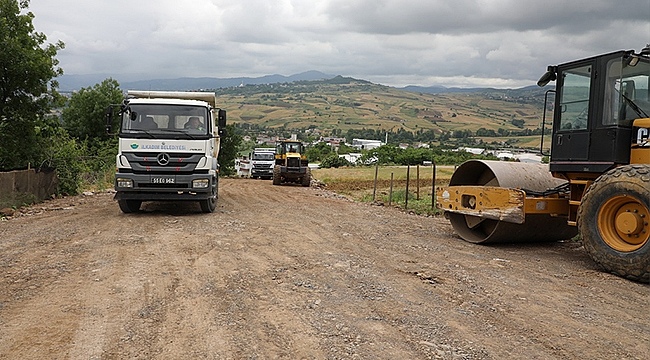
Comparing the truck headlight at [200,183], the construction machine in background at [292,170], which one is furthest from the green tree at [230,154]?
the truck headlight at [200,183]

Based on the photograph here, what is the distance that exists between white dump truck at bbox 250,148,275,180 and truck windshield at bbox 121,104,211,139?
24384mm

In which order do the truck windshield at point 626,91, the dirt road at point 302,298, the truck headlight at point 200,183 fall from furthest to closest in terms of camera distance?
the truck headlight at point 200,183 < the truck windshield at point 626,91 < the dirt road at point 302,298

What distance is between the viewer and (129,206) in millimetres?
12320

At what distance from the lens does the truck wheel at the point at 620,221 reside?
6.56 metres

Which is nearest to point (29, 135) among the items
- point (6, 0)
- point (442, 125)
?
point (6, 0)

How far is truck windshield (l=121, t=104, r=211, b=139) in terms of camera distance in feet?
38.3

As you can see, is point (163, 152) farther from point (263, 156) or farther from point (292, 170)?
point (263, 156)

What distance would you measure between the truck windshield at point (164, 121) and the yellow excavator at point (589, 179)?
18.9 feet

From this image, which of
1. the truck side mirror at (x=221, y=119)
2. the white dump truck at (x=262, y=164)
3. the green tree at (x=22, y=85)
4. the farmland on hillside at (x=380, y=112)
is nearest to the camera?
the truck side mirror at (x=221, y=119)

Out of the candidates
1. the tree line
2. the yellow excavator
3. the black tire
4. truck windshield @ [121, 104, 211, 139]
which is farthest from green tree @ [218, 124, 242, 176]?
the yellow excavator

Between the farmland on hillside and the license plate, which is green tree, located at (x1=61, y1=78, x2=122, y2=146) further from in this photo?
the farmland on hillside

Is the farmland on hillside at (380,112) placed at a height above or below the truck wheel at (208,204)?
above

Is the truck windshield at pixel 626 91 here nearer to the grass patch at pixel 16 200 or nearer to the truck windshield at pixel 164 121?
the truck windshield at pixel 164 121

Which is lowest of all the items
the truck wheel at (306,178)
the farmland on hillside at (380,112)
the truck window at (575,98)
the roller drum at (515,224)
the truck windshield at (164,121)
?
the truck wheel at (306,178)
